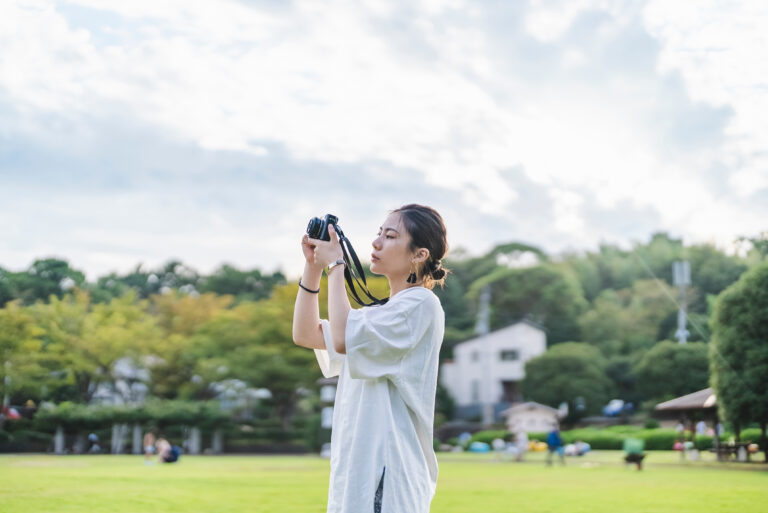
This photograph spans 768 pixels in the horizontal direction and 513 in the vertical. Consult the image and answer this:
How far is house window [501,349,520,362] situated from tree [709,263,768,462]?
19587mm

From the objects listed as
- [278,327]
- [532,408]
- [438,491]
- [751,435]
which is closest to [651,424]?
[532,408]

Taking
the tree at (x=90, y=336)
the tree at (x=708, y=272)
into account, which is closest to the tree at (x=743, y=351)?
the tree at (x=708, y=272)

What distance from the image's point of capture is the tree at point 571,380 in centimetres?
3092

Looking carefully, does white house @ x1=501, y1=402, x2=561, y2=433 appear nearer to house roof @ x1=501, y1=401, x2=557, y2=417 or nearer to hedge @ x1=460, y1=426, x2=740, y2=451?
house roof @ x1=501, y1=401, x2=557, y2=417

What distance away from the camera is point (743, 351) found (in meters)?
18.1

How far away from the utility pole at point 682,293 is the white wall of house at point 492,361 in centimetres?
828

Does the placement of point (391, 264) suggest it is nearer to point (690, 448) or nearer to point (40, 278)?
point (40, 278)

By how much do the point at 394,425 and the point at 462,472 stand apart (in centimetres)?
1468

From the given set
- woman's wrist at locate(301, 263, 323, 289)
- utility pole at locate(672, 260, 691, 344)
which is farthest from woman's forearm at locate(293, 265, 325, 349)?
utility pole at locate(672, 260, 691, 344)

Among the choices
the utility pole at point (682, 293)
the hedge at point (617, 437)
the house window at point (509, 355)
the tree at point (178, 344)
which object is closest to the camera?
the hedge at point (617, 437)

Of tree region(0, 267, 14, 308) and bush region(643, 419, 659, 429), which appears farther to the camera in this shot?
bush region(643, 419, 659, 429)

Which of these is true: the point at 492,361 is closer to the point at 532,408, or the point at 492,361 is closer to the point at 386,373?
the point at 532,408

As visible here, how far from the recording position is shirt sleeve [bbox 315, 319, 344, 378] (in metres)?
2.28

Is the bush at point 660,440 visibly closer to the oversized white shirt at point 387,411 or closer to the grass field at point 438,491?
the grass field at point 438,491
